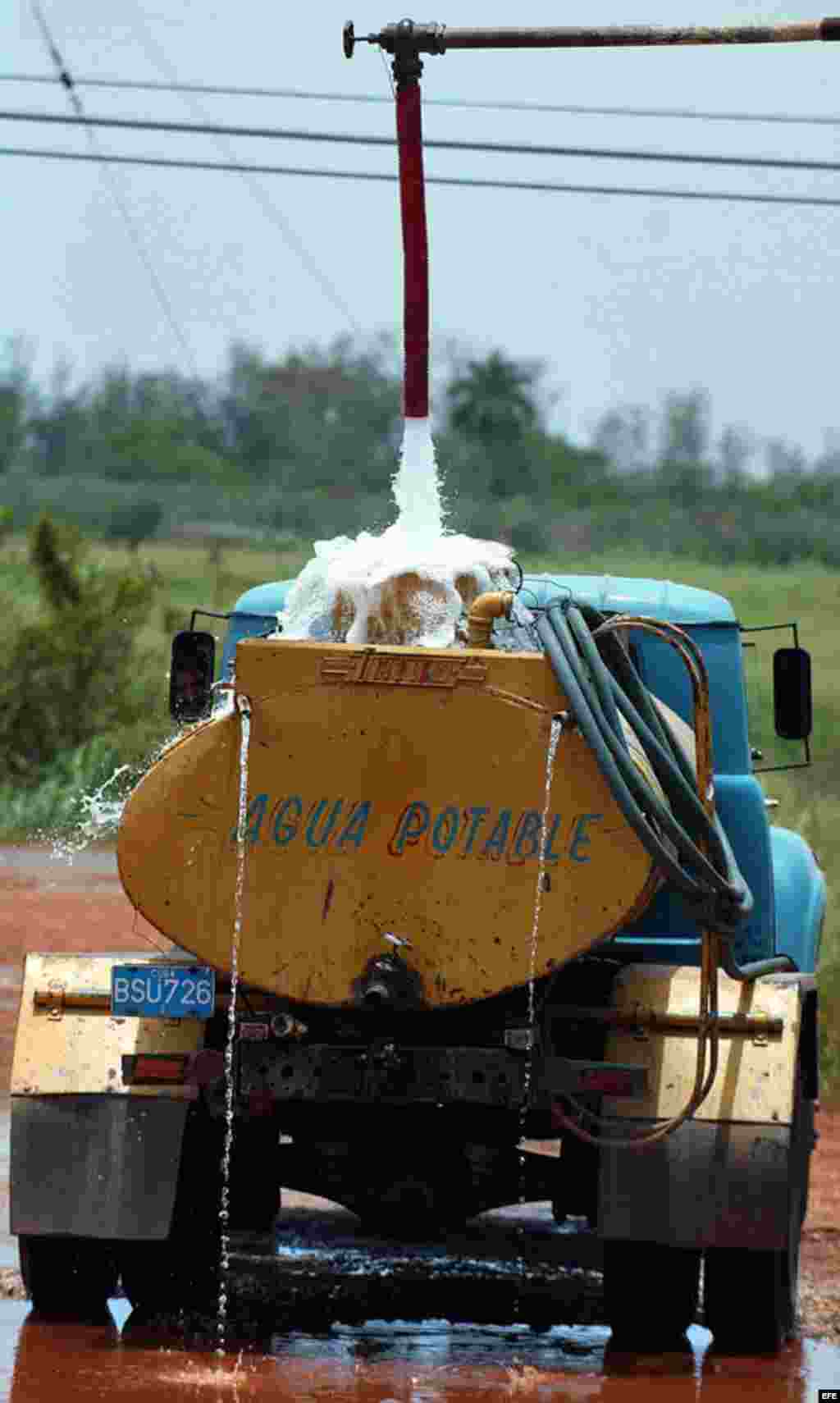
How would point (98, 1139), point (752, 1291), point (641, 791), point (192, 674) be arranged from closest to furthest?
point (641, 791) → point (98, 1139) → point (752, 1291) → point (192, 674)

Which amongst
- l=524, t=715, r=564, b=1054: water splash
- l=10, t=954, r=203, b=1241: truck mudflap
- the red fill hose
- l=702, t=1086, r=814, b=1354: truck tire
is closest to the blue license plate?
l=10, t=954, r=203, b=1241: truck mudflap

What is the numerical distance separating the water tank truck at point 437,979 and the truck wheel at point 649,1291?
1 cm

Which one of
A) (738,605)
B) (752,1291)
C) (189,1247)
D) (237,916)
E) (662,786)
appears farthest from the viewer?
(738,605)

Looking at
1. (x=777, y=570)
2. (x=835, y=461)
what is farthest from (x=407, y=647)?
(x=835, y=461)

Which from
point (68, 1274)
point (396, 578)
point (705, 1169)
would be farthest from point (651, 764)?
→ point (68, 1274)

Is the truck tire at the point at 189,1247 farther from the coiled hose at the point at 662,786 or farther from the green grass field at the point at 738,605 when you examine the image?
the green grass field at the point at 738,605

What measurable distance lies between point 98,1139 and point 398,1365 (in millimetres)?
1216

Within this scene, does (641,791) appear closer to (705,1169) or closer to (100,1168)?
(705,1169)

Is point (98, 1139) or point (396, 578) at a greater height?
point (396, 578)

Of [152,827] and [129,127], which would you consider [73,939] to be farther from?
[152,827]

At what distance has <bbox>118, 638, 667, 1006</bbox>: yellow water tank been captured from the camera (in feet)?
31.1

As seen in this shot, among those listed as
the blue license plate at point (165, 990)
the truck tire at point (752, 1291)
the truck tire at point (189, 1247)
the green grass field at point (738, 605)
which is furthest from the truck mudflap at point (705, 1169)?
the green grass field at point (738, 605)

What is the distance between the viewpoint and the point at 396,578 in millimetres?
10102

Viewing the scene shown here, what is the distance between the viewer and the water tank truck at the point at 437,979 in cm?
948
